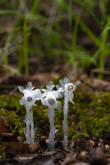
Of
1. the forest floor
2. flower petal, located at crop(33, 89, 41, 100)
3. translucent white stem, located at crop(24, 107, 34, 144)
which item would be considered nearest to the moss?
the forest floor

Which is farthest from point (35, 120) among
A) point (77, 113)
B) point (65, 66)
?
point (65, 66)

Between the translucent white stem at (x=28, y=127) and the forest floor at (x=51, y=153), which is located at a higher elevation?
the translucent white stem at (x=28, y=127)

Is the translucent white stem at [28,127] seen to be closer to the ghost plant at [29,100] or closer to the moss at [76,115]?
the ghost plant at [29,100]

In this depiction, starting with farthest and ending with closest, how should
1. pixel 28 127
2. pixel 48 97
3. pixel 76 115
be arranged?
pixel 76 115 → pixel 28 127 → pixel 48 97

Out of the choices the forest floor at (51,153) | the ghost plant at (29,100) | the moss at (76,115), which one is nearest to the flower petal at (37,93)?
the ghost plant at (29,100)

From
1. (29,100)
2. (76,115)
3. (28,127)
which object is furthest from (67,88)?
(76,115)

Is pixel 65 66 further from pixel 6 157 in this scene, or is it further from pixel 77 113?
pixel 6 157

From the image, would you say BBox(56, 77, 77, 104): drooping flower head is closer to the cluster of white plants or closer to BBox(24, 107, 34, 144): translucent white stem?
the cluster of white plants

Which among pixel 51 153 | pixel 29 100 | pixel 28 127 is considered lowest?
pixel 51 153

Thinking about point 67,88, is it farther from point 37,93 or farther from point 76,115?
point 76,115
